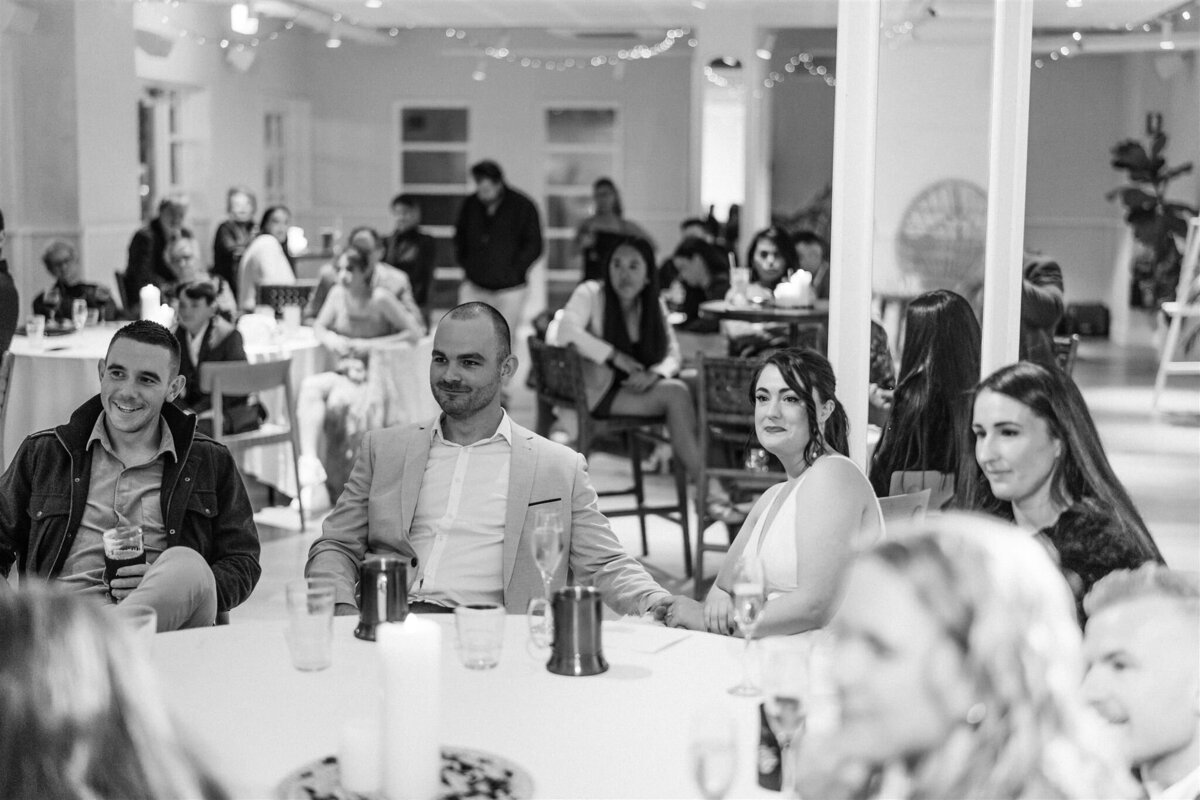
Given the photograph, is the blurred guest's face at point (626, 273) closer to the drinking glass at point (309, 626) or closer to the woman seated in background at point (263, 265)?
the woman seated in background at point (263, 265)

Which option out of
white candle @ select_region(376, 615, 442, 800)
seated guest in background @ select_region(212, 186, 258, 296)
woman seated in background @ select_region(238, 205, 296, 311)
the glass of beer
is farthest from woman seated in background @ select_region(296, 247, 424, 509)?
white candle @ select_region(376, 615, 442, 800)

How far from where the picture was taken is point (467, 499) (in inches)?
129

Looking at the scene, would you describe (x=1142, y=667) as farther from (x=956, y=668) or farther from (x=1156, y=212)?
(x=1156, y=212)

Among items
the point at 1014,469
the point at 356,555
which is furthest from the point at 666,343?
the point at 1014,469

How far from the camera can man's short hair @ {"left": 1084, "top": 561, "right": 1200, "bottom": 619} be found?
1.64 metres

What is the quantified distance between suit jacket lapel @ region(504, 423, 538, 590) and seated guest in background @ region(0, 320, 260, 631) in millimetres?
543

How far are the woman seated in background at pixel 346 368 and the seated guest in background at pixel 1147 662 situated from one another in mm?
5345

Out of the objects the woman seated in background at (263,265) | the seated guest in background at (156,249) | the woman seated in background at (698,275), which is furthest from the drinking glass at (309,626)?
the woman seated in background at (263,265)

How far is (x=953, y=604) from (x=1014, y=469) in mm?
1490

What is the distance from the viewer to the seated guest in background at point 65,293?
23.4 feet

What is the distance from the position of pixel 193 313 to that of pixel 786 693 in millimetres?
4849

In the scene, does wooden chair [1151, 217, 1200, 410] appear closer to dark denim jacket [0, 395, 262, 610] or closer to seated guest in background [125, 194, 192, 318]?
seated guest in background [125, 194, 192, 318]

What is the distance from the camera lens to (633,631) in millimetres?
2480

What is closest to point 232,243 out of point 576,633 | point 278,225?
point 278,225
